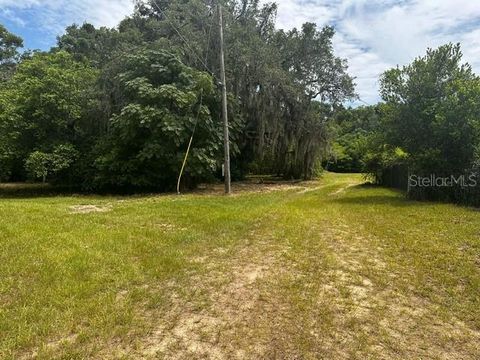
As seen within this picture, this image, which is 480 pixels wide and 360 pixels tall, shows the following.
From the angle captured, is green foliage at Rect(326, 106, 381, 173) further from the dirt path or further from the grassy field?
the dirt path

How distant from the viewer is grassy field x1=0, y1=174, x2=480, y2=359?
2.84 metres

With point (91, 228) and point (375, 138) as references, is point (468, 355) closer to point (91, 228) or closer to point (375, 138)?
point (91, 228)

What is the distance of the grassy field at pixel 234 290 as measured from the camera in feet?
9.30

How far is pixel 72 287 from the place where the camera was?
3795 mm

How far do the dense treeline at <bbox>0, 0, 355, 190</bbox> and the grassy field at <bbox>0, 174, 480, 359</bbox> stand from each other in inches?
243

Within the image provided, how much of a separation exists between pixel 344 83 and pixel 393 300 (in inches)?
728

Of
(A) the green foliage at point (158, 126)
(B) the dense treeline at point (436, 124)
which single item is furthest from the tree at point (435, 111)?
(A) the green foliage at point (158, 126)

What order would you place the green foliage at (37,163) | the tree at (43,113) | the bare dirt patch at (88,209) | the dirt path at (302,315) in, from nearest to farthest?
the dirt path at (302,315) < the bare dirt patch at (88,209) < the green foliage at (37,163) < the tree at (43,113)

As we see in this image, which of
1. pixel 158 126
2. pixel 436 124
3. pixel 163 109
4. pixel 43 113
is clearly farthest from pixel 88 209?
pixel 436 124

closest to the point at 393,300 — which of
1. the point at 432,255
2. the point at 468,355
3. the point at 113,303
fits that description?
the point at 468,355

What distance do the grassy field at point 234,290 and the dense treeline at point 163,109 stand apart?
6.17 m

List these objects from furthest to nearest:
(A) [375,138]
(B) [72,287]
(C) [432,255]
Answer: (A) [375,138]
(C) [432,255]
(B) [72,287]

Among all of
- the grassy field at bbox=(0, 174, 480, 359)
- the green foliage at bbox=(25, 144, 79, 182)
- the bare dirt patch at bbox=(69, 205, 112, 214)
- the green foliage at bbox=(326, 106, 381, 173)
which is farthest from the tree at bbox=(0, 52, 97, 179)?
the green foliage at bbox=(326, 106, 381, 173)

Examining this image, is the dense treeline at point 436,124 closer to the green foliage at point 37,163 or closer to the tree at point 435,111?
the tree at point 435,111
